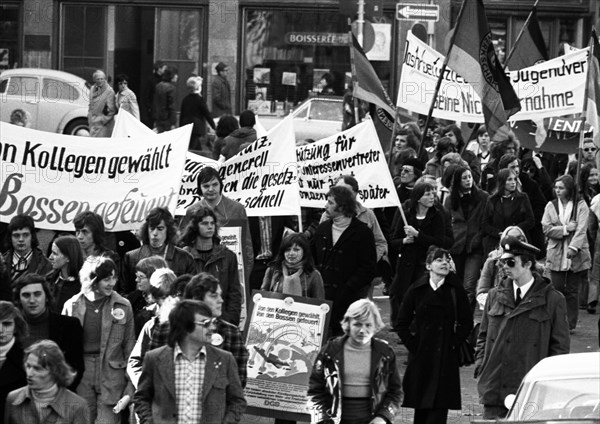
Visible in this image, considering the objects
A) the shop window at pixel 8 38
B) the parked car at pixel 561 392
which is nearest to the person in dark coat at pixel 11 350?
the parked car at pixel 561 392

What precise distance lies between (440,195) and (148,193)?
4308mm

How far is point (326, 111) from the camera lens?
30906mm

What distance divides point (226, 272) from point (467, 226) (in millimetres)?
4743

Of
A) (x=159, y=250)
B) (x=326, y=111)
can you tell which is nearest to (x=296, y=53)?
(x=326, y=111)

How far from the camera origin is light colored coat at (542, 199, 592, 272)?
52.5 ft

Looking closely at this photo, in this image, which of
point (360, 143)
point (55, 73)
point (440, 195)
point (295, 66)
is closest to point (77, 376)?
point (360, 143)

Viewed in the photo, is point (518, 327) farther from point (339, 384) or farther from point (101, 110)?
point (101, 110)

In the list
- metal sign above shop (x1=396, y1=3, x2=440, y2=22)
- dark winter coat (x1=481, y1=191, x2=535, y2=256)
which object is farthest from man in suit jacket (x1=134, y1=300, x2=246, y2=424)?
metal sign above shop (x1=396, y1=3, x2=440, y2=22)

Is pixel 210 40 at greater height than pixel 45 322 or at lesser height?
greater

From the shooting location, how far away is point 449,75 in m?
19.9

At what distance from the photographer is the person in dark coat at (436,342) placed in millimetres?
10953

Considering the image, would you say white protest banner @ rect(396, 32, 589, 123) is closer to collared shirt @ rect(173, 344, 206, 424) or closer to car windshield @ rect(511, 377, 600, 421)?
car windshield @ rect(511, 377, 600, 421)

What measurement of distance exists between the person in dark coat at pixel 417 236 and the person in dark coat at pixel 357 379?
5044 millimetres

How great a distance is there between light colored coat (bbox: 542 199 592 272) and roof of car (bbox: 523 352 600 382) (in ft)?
23.7
